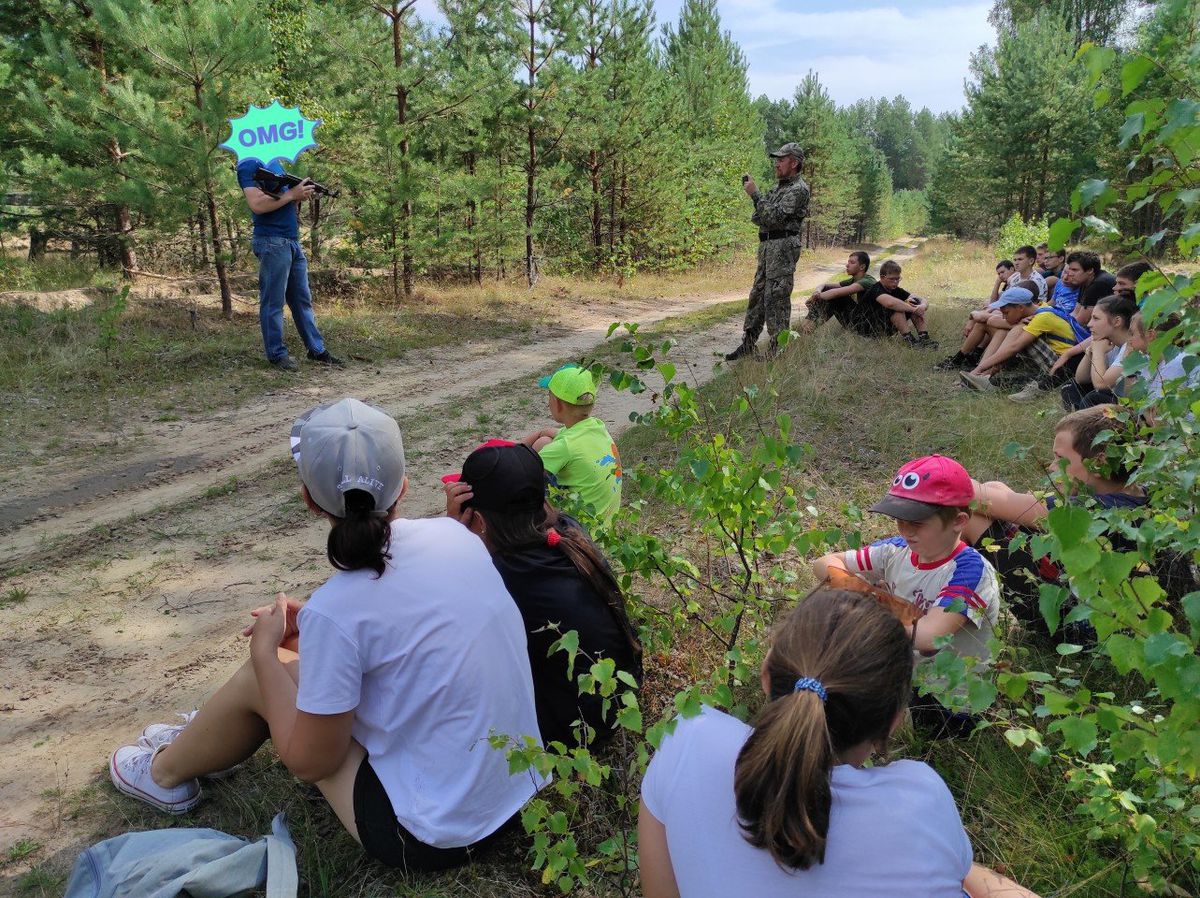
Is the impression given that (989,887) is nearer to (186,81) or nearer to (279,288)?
(279,288)

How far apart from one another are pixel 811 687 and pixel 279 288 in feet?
23.9

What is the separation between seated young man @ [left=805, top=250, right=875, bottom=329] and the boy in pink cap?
6556 mm

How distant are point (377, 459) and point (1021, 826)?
6.47ft

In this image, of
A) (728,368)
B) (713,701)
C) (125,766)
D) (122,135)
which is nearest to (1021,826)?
(713,701)

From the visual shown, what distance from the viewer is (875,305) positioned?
28.4 ft

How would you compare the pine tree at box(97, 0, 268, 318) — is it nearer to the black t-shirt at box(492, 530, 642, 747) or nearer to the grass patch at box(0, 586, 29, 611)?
the grass patch at box(0, 586, 29, 611)

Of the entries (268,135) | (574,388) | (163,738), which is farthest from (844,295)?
(163,738)

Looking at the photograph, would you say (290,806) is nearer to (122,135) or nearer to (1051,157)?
(122,135)

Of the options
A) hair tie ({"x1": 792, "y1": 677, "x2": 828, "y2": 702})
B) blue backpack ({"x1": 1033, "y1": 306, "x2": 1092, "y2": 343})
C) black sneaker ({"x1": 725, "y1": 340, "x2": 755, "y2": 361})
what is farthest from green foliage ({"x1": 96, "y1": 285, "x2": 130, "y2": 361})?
blue backpack ({"x1": 1033, "y1": 306, "x2": 1092, "y2": 343})

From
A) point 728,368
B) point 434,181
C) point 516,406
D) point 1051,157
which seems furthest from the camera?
point 1051,157

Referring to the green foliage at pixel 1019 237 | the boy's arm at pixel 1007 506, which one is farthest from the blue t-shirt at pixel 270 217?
the green foliage at pixel 1019 237

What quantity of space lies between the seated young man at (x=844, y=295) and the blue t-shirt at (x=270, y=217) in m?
5.55

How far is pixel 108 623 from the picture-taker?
335cm

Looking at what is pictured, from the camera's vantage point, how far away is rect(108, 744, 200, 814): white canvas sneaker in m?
2.30
